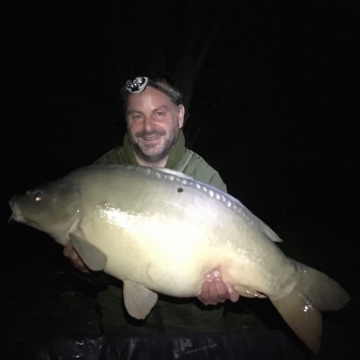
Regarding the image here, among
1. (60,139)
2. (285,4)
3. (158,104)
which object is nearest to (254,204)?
(285,4)

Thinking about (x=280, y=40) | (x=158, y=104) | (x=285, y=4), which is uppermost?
(x=285, y=4)

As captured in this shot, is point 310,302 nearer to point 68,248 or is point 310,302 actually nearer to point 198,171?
point 198,171

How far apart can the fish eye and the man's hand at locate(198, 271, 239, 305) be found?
35.4 inches

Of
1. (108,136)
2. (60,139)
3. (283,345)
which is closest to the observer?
(283,345)

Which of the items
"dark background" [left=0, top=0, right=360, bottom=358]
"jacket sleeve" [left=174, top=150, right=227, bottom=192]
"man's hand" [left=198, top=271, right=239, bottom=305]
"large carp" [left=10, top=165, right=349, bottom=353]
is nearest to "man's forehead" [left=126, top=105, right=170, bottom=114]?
"jacket sleeve" [left=174, top=150, right=227, bottom=192]

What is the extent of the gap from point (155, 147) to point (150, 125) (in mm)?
135

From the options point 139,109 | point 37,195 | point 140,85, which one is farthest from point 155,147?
point 37,195

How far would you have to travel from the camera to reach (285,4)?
724 centimetres

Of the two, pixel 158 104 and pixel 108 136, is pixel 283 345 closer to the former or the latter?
pixel 158 104

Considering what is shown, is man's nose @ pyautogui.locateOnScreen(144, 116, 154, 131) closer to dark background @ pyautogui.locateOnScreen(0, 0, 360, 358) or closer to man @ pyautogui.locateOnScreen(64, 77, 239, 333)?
man @ pyautogui.locateOnScreen(64, 77, 239, 333)

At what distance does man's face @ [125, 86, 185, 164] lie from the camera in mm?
2232

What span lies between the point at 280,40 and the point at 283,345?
25.5 ft

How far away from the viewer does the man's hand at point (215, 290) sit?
1.73 metres

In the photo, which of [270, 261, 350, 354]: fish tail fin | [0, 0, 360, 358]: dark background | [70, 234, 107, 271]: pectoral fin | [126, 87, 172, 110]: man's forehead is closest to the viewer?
[70, 234, 107, 271]: pectoral fin
